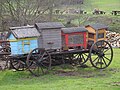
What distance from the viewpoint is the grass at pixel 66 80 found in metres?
14.1

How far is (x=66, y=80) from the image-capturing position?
608 inches

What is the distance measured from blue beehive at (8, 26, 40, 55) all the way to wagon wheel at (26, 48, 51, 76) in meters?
0.28

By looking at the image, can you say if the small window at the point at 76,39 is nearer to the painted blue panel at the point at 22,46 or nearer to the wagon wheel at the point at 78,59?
the wagon wheel at the point at 78,59

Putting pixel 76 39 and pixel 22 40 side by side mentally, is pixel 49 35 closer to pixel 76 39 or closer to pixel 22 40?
pixel 22 40

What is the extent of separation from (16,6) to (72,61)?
13.9 meters

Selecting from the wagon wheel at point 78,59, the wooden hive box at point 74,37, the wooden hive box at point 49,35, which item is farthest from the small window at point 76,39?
the wagon wheel at point 78,59

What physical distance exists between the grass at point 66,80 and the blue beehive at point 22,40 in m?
1.21

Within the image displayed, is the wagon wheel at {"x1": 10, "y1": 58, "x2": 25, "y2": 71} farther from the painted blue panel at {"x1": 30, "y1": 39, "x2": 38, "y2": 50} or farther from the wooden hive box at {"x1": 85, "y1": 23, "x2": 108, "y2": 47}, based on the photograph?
the wooden hive box at {"x1": 85, "y1": 23, "x2": 108, "y2": 47}

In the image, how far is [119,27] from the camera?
38.6 metres

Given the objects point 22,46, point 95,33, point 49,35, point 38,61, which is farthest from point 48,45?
point 95,33

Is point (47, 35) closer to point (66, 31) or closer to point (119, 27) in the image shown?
point (66, 31)

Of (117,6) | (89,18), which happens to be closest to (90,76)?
(89,18)

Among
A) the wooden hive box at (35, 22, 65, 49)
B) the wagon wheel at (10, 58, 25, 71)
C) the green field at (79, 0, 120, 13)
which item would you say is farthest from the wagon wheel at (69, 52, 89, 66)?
the green field at (79, 0, 120, 13)

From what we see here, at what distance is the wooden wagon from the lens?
15.9 m
